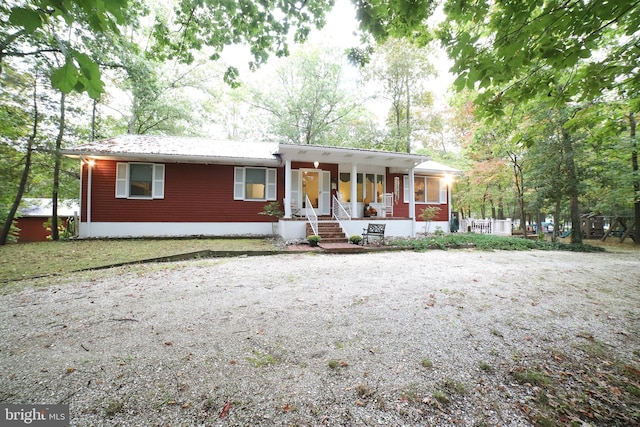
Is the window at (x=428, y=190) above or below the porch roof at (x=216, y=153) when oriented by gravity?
below

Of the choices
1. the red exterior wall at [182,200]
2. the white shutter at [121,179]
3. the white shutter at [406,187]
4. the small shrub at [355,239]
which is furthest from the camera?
the white shutter at [406,187]

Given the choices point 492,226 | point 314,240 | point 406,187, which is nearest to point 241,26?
point 314,240

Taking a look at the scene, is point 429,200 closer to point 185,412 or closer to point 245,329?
point 245,329

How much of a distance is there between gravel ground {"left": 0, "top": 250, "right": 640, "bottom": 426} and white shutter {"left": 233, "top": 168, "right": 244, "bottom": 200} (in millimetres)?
7999

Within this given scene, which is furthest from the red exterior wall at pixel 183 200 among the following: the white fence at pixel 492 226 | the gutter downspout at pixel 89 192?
the white fence at pixel 492 226

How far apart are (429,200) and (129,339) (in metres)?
16.3

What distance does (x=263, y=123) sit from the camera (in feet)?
75.4

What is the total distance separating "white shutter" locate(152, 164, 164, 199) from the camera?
1167cm

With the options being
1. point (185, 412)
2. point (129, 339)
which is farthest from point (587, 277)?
point (129, 339)

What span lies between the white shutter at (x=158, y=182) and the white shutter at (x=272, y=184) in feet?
16.1

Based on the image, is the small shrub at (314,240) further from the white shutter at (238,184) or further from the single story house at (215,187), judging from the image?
the white shutter at (238,184)

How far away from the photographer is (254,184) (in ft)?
42.2

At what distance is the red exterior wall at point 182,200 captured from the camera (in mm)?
11062

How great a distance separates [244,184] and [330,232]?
17.1ft
